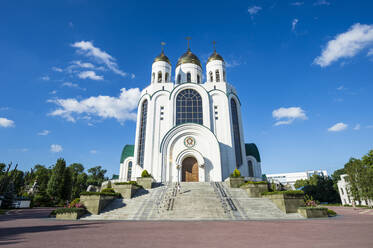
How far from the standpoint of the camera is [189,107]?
101 feet

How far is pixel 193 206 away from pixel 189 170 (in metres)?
11.5

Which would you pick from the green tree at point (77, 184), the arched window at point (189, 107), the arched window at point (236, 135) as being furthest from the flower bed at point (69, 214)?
the green tree at point (77, 184)

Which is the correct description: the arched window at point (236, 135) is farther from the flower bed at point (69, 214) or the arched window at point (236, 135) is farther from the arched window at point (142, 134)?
the flower bed at point (69, 214)

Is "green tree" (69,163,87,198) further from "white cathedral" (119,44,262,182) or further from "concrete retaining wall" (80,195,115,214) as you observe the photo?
"concrete retaining wall" (80,195,115,214)

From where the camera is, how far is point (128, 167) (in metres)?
33.1

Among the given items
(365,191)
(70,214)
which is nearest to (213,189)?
(70,214)

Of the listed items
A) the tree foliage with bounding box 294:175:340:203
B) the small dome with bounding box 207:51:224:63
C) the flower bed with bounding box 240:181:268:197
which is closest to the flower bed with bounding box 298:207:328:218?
the flower bed with bounding box 240:181:268:197

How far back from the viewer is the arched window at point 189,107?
30.0 m

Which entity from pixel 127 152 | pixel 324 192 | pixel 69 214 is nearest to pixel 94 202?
pixel 69 214

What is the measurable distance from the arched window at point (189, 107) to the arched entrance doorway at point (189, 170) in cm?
580

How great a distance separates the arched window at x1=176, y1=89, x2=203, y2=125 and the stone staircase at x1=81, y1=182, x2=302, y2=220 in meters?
12.4

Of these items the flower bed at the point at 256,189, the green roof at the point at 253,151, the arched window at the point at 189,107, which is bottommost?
the flower bed at the point at 256,189

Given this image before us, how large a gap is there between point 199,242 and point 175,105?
82.1 ft

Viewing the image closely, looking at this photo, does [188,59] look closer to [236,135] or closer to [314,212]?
[236,135]
